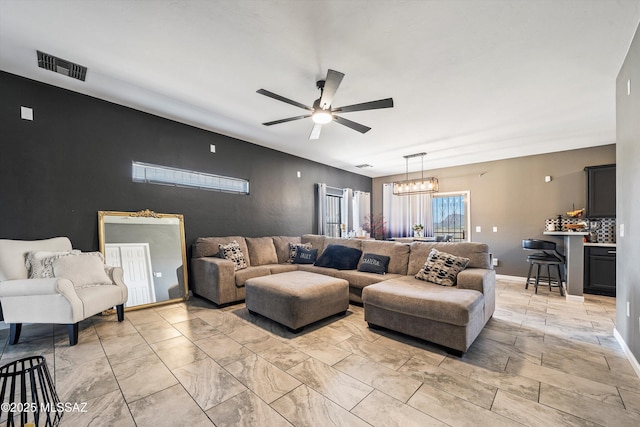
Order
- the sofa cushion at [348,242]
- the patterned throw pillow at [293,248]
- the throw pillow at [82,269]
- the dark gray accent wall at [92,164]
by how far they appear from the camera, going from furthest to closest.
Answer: the patterned throw pillow at [293,248], the sofa cushion at [348,242], the dark gray accent wall at [92,164], the throw pillow at [82,269]

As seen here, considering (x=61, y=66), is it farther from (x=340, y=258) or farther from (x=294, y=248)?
(x=340, y=258)

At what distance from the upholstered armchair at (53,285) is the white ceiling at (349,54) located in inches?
75.5

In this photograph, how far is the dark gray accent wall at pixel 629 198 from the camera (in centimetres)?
215

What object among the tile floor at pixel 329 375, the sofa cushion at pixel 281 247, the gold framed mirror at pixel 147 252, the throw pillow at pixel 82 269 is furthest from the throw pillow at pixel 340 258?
the throw pillow at pixel 82 269

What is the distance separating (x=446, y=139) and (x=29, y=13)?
5.21 meters

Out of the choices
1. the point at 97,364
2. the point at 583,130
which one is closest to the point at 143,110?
the point at 97,364

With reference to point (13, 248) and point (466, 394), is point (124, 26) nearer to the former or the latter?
point (13, 248)

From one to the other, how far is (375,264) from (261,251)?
2021 millimetres

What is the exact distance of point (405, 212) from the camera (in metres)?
7.64

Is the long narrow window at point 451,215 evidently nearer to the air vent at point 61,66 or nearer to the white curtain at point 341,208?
the white curtain at point 341,208

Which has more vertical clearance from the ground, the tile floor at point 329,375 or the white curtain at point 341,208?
the white curtain at point 341,208

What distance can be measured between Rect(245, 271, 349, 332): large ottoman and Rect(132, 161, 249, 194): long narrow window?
81.8 inches

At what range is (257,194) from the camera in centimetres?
529

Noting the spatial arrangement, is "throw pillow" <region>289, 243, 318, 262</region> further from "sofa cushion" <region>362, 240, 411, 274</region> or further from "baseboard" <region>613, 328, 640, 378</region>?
"baseboard" <region>613, 328, 640, 378</region>
